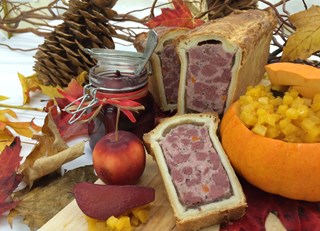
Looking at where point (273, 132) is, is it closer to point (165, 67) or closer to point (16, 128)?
point (165, 67)

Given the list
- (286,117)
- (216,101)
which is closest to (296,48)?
(216,101)

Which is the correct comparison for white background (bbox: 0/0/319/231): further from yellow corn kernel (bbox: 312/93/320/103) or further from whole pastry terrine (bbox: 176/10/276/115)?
yellow corn kernel (bbox: 312/93/320/103)

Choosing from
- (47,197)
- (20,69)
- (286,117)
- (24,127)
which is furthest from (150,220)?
(20,69)

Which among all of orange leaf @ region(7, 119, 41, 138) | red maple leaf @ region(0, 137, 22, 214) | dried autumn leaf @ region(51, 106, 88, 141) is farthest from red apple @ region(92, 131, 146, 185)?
orange leaf @ region(7, 119, 41, 138)

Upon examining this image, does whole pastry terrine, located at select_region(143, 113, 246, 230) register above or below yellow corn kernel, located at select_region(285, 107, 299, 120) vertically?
below

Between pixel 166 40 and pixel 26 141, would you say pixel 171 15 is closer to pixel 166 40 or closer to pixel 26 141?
pixel 166 40

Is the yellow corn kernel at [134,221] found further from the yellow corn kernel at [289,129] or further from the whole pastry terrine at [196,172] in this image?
the yellow corn kernel at [289,129]

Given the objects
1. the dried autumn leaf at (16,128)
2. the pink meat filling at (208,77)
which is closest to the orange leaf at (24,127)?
the dried autumn leaf at (16,128)
